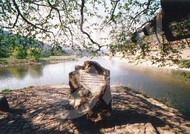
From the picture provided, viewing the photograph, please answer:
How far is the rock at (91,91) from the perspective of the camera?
1009 cm

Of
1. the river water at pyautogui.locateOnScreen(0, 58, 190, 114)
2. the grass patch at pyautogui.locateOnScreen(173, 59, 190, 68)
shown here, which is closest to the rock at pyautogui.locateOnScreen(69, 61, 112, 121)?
the grass patch at pyautogui.locateOnScreen(173, 59, 190, 68)

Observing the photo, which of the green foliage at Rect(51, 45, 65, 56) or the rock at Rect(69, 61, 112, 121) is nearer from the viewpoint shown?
the rock at Rect(69, 61, 112, 121)

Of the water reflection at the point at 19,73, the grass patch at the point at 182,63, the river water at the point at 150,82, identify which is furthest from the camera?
the water reflection at the point at 19,73

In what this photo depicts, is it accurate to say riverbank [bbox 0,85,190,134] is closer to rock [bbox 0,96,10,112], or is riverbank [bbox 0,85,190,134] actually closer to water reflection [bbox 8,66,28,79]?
rock [bbox 0,96,10,112]

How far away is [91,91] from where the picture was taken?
411 inches

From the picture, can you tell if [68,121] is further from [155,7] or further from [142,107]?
[155,7]

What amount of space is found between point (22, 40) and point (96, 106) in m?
6.39

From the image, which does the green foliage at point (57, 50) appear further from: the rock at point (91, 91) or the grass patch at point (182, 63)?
the grass patch at point (182, 63)

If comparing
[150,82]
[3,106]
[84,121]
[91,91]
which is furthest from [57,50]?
[150,82]

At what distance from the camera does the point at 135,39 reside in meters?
11.7

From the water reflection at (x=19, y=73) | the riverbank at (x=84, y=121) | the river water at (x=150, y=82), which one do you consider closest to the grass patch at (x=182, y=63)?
the river water at (x=150, y=82)

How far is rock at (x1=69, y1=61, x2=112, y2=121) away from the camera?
1009cm

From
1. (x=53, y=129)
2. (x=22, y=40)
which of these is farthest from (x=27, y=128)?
(x=22, y=40)

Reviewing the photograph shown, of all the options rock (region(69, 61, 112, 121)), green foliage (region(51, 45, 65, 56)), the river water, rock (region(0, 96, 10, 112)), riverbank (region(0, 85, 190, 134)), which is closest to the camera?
riverbank (region(0, 85, 190, 134))
